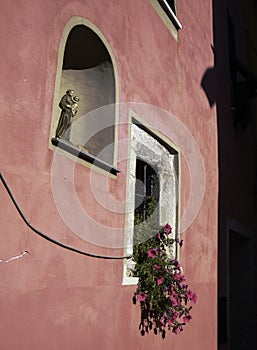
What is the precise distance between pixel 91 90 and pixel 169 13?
1.55 metres

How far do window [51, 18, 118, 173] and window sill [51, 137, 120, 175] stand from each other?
17 mm

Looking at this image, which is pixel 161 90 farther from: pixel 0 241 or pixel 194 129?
pixel 0 241

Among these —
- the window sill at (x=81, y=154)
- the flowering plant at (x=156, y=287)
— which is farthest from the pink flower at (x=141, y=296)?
the window sill at (x=81, y=154)

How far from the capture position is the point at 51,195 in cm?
239

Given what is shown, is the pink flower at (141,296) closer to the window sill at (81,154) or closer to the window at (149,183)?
the window at (149,183)

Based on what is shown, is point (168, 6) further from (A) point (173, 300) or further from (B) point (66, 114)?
(A) point (173, 300)

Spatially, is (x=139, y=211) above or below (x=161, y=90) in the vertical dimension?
below

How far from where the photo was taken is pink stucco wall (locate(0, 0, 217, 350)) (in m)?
2.10

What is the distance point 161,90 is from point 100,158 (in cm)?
126

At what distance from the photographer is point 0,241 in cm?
201

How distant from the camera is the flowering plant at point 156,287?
3191 millimetres

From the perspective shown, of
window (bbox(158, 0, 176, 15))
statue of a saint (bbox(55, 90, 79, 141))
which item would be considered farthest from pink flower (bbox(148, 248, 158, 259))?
window (bbox(158, 0, 176, 15))

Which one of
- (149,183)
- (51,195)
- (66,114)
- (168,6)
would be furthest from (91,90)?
(168,6)

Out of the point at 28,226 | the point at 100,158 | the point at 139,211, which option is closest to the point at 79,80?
the point at 100,158
